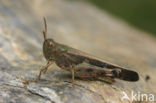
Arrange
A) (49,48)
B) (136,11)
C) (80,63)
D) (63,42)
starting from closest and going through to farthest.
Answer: (49,48), (80,63), (63,42), (136,11)

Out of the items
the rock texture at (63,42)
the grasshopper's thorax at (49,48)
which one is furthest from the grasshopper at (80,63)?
the rock texture at (63,42)

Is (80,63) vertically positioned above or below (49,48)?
below

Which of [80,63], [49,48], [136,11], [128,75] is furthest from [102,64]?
[136,11]

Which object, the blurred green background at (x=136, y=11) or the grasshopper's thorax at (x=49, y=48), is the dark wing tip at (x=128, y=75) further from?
the blurred green background at (x=136, y=11)

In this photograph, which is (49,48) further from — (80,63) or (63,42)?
(63,42)

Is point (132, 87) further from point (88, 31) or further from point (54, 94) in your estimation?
point (88, 31)

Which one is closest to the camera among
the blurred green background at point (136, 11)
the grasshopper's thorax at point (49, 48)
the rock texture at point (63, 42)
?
the rock texture at point (63, 42)

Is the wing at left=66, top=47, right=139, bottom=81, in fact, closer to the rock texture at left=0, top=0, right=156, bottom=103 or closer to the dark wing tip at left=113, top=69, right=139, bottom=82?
the dark wing tip at left=113, top=69, right=139, bottom=82

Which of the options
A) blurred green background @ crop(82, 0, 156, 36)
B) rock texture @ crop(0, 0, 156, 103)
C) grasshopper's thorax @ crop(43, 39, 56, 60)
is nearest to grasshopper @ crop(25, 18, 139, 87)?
grasshopper's thorax @ crop(43, 39, 56, 60)
